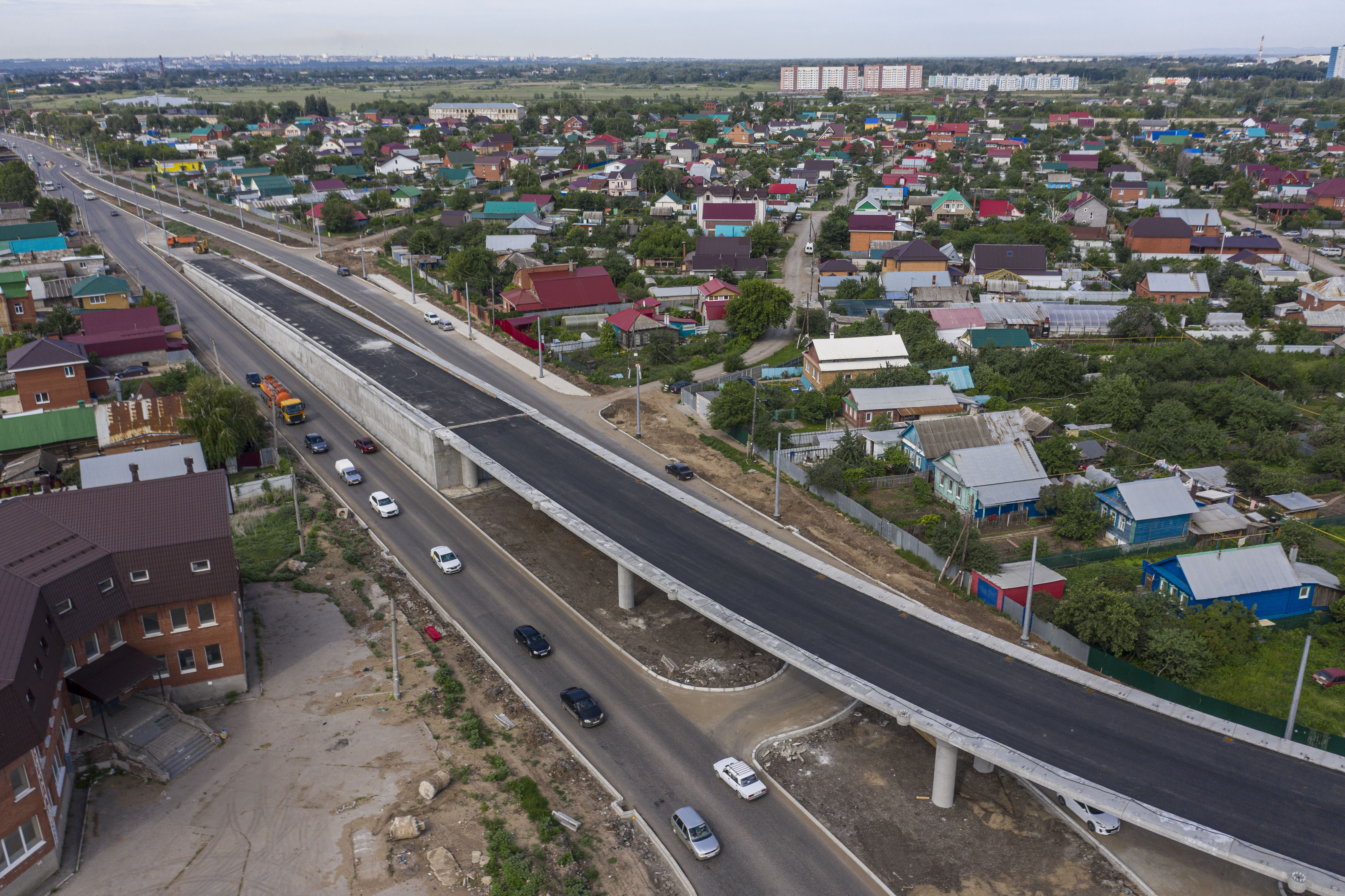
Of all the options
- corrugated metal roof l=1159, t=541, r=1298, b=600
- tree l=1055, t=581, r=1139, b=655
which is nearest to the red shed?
tree l=1055, t=581, r=1139, b=655

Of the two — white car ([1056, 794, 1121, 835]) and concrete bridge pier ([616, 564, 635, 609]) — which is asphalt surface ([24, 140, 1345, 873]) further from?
white car ([1056, 794, 1121, 835])

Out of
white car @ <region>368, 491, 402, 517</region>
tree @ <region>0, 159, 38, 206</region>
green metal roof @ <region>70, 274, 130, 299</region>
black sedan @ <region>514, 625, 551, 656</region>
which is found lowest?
black sedan @ <region>514, 625, 551, 656</region>

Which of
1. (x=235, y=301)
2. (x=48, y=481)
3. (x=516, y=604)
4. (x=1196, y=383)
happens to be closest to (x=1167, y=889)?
(x=516, y=604)

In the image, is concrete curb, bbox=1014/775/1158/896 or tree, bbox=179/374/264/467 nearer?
concrete curb, bbox=1014/775/1158/896

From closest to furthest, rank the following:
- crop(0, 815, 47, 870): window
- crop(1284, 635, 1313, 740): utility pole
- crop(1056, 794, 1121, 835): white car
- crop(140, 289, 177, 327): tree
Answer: crop(0, 815, 47, 870): window → crop(1056, 794, 1121, 835): white car → crop(1284, 635, 1313, 740): utility pole → crop(140, 289, 177, 327): tree

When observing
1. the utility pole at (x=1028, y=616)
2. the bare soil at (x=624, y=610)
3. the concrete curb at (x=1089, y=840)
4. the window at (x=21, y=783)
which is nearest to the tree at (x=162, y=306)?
the bare soil at (x=624, y=610)

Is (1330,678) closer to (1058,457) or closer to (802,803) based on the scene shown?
(1058,457)

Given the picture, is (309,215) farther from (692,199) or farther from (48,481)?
(48,481)
